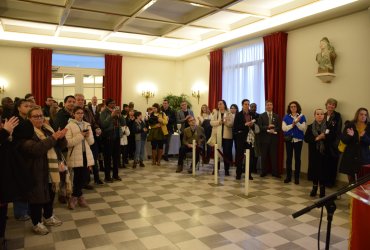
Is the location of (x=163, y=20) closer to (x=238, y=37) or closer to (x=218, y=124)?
(x=238, y=37)

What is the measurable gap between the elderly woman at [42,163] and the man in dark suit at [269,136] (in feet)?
14.2

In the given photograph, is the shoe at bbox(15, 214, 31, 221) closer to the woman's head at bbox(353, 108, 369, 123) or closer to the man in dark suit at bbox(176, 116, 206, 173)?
the man in dark suit at bbox(176, 116, 206, 173)

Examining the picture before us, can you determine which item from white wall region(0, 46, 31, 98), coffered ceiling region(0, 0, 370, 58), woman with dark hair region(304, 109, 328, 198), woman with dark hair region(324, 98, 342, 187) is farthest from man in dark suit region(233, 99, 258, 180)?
white wall region(0, 46, 31, 98)

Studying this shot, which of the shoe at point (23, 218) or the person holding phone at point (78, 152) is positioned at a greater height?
the person holding phone at point (78, 152)

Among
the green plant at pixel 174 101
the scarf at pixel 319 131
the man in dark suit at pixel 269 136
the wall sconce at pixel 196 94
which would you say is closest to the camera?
the scarf at pixel 319 131

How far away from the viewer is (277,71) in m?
7.14

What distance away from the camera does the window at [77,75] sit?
9906mm

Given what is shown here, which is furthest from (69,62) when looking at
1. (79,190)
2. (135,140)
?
(79,190)

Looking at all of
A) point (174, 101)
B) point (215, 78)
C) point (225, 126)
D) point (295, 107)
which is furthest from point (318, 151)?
point (174, 101)

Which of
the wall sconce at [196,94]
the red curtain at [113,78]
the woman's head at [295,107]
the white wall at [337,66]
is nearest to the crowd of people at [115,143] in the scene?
the woman's head at [295,107]

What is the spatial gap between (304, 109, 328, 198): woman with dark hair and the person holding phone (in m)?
3.64

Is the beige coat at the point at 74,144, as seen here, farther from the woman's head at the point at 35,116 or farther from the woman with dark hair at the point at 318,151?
the woman with dark hair at the point at 318,151

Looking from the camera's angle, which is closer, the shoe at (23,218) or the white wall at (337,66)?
the shoe at (23,218)

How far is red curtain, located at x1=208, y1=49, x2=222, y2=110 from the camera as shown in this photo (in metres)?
9.15
